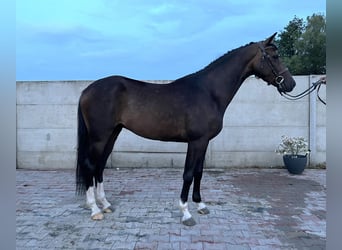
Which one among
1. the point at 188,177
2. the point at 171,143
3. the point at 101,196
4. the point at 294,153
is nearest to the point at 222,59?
the point at 188,177

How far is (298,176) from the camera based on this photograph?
16.8ft

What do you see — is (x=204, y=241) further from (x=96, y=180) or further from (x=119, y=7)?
(x=119, y=7)

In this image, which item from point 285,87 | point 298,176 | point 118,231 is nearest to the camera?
point 118,231

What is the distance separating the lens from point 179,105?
10.00 ft

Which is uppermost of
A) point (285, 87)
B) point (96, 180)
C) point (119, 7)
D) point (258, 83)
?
point (119, 7)

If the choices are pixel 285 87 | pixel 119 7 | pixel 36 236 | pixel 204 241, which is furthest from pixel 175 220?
pixel 119 7

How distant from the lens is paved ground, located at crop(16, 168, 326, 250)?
2.45 m

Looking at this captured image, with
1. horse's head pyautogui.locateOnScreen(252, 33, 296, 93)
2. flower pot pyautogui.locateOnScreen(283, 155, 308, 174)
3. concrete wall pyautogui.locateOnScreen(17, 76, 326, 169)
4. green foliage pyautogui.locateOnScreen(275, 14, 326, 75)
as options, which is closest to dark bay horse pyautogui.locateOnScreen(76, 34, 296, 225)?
horse's head pyautogui.locateOnScreen(252, 33, 296, 93)

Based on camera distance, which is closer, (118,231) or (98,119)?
(118,231)

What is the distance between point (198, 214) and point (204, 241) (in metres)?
0.70

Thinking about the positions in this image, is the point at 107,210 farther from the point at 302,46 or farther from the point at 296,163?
the point at 302,46

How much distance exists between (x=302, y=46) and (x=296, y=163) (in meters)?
14.0

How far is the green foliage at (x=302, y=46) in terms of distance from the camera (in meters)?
14.6

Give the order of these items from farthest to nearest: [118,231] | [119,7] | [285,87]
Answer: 1. [119,7]
2. [285,87]
3. [118,231]
